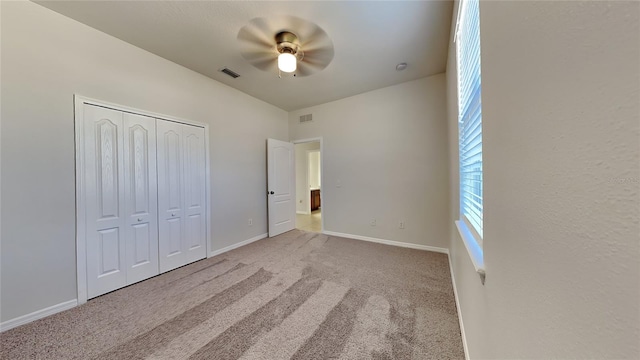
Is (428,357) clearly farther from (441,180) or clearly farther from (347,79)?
(347,79)

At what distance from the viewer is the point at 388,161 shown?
3.50 meters

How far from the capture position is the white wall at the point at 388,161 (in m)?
3.12

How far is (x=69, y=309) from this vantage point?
191 centimetres

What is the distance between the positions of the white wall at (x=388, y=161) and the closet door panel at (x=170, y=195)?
2343 millimetres

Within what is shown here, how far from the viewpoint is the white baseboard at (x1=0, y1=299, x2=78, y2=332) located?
166 cm

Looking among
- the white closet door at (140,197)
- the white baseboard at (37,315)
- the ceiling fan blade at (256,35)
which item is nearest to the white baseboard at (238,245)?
the white closet door at (140,197)

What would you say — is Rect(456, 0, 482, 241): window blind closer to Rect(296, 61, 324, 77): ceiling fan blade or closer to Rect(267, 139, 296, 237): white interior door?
→ Rect(296, 61, 324, 77): ceiling fan blade

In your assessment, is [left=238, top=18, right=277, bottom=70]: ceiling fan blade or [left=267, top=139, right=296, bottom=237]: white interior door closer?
[left=238, top=18, right=277, bottom=70]: ceiling fan blade

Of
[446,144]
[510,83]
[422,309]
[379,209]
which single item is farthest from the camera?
[379,209]

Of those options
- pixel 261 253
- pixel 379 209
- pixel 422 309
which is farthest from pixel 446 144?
pixel 261 253

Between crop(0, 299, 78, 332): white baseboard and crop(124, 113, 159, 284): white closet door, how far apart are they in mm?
437

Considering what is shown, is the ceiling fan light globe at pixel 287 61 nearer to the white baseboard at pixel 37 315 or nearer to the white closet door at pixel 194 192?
the white closet door at pixel 194 192

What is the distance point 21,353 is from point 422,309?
118 inches

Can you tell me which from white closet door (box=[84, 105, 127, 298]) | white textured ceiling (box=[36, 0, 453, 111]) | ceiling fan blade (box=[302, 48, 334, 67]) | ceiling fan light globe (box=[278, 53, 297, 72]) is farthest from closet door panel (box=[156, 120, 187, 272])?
ceiling fan blade (box=[302, 48, 334, 67])
